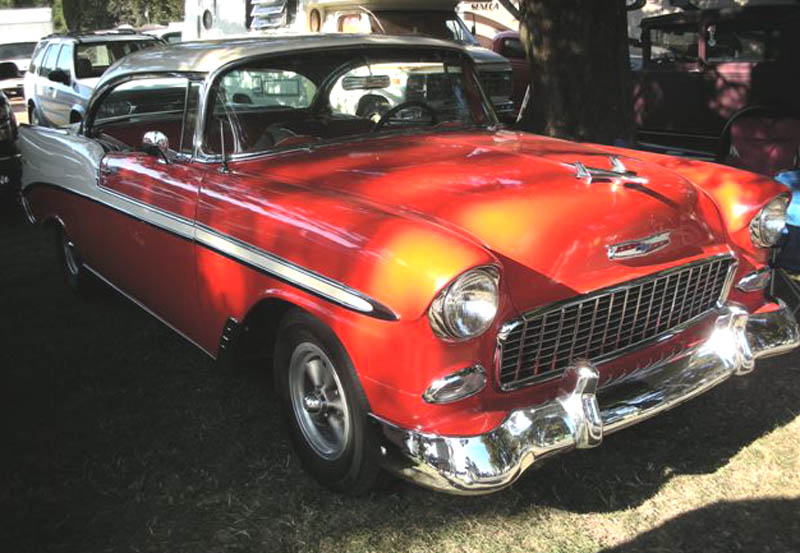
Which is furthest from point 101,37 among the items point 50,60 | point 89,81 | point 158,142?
point 158,142

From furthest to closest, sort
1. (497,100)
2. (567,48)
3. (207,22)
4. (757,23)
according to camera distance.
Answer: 1. (207,22)
2. (497,100)
3. (757,23)
4. (567,48)

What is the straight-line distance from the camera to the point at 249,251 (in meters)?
2.77

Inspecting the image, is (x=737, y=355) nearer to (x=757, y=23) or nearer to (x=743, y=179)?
(x=743, y=179)

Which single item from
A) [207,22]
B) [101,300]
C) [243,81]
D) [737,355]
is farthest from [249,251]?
[207,22]

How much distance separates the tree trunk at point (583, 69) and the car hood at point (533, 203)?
102 inches

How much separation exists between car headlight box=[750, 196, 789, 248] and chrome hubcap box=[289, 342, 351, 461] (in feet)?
5.83

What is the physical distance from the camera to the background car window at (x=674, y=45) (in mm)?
7770

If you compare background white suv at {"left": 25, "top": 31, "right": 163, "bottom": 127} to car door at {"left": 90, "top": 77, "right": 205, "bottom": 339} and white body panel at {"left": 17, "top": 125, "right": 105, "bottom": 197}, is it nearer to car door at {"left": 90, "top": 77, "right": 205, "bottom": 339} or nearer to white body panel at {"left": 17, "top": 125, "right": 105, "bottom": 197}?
white body panel at {"left": 17, "top": 125, "right": 105, "bottom": 197}

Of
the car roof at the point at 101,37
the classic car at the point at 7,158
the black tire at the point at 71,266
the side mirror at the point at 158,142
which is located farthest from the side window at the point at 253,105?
the car roof at the point at 101,37

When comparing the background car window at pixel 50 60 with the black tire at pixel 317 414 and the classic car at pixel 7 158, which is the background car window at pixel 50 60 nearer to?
the classic car at pixel 7 158

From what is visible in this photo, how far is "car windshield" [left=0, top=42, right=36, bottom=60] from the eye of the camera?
2011cm

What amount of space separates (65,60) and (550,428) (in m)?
9.44

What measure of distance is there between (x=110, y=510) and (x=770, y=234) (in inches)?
109

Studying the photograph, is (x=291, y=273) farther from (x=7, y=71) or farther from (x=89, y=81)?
(x=89, y=81)
